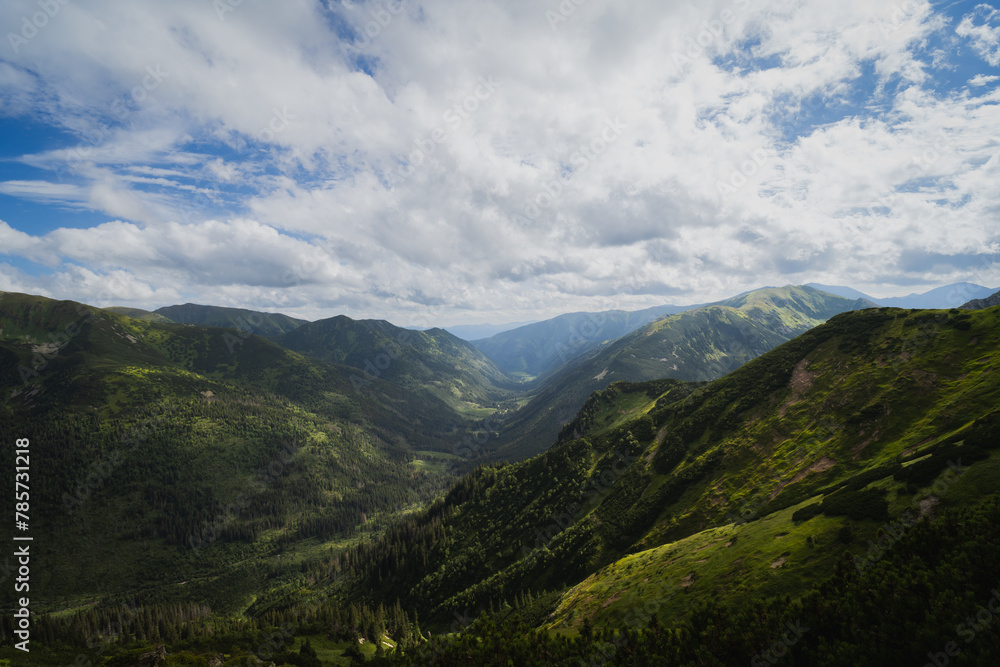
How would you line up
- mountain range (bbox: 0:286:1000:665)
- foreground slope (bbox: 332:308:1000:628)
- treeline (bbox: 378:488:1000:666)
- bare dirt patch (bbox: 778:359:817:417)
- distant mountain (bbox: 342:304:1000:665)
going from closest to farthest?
treeline (bbox: 378:488:1000:666), distant mountain (bbox: 342:304:1000:665), mountain range (bbox: 0:286:1000:665), foreground slope (bbox: 332:308:1000:628), bare dirt patch (bbox: 778:359:817:417)

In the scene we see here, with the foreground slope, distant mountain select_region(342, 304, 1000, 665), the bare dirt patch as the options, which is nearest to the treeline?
distant mountain select_region(342, 304, 1000, 665)

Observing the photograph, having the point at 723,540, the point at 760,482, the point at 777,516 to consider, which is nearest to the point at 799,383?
the point at 760,482

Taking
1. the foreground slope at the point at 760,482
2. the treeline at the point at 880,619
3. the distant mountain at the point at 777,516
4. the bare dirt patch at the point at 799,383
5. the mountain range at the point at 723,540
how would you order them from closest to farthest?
1. the treeline at the point at 880,619
2. the distant mountain at the point at 777,516
3. the mountain range at the point at 723,540
4. the foreground slope at the point at 760,482
5. the bare dirt patch at the point at 799,383

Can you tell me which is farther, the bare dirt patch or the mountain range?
the bare dirt patch

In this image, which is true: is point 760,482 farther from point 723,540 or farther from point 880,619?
point 880,619

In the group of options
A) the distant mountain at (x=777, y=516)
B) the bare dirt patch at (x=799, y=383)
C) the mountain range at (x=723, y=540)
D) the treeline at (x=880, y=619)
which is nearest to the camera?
the treeline at (x=880, y=619)

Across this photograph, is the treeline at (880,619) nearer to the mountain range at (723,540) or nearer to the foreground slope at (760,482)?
the mountain range at (723,540)

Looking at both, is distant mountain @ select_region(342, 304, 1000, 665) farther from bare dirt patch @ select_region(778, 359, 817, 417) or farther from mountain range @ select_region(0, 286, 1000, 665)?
bare dirt patch @ select_region(778, 359, 817, 417)

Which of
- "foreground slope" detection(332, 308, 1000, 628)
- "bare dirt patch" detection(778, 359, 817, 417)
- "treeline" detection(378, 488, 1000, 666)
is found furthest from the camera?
"bare dirt patch" detection(778, 359, 817, 417)

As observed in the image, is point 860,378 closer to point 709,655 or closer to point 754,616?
point 754,616

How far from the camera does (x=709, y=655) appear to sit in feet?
119

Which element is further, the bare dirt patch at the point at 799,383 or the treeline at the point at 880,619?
the bare dirt patch at the point at 799,383

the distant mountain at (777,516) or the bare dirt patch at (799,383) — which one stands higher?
the bare dirt patch at (799,383)

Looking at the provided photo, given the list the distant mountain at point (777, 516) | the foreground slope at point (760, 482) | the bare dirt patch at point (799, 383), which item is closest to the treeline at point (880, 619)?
the distant mountain at point (777, 516)
